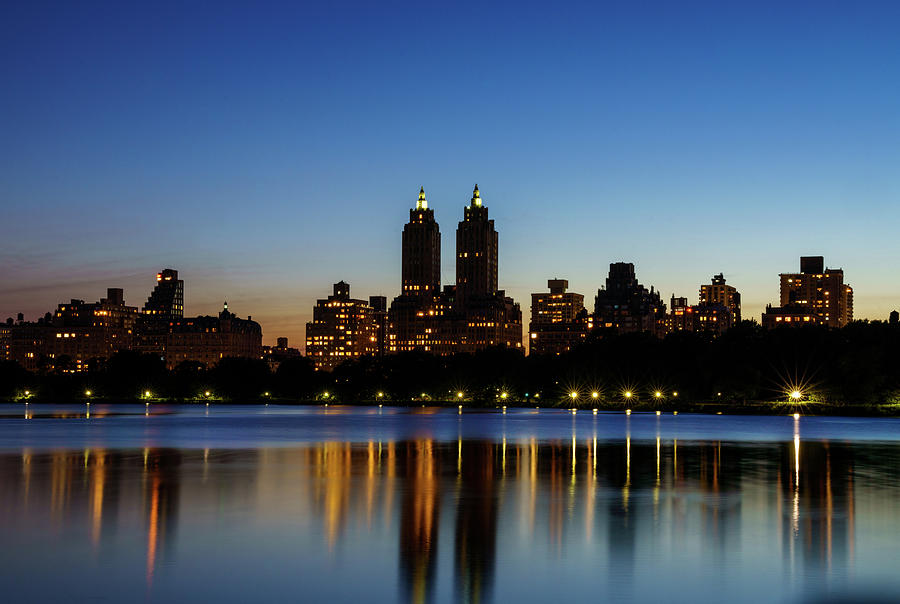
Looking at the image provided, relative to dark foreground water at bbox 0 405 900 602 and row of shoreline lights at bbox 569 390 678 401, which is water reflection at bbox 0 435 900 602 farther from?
row of shoreline lights at bbox 569 390 678 401

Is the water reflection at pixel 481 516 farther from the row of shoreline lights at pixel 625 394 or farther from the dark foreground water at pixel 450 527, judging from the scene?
the row of shoreline lights at pixel 625 394

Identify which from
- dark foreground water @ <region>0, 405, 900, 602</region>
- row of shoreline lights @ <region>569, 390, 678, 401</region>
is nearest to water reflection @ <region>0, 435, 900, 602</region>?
dark foreground water @ <region>0, 405, 900, 602</region>

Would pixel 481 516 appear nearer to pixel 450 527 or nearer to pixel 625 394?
pixel 450 527

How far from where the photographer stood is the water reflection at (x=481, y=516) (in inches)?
885

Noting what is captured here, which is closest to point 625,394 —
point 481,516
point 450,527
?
point 481,516

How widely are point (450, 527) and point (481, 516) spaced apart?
2.77 meters

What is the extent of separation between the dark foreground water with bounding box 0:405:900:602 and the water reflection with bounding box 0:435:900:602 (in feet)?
0.33

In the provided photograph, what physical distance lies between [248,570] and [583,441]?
5136cm

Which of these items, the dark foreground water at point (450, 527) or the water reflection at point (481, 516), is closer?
the dark foreground water at point (450, 527)

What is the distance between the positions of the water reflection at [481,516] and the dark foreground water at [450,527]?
0.10 meters

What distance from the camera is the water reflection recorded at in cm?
2248

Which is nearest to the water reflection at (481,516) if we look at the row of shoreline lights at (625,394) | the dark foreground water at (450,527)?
the dark foreground water at (450,527)

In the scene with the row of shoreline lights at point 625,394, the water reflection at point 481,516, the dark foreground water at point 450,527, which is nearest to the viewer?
the dark foreground water at point 450,527

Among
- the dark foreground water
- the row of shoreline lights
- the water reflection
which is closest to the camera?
the dark foreground water
